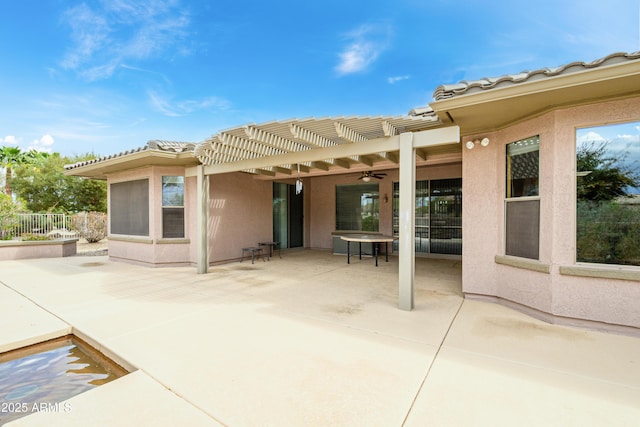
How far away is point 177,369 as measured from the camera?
2854 millimetres

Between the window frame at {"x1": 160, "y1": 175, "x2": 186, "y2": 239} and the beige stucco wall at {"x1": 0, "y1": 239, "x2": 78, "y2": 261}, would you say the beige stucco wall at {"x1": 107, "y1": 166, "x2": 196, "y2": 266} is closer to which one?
the window frame at {"x1": 160, "y1": 175, "x2": 186, "y2": 239}

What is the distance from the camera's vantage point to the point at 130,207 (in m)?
9.40

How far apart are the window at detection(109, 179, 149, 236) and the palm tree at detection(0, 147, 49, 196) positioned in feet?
62.7

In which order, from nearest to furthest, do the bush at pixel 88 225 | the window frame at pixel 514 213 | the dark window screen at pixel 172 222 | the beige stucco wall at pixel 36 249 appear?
the window frame at pixel 514 213
the dark window screen at pixel 172 222
the beige stucco wall at pixel 36 249
the bush at pixel 88 225

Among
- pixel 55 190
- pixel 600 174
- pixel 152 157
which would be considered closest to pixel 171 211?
pixel 152 157

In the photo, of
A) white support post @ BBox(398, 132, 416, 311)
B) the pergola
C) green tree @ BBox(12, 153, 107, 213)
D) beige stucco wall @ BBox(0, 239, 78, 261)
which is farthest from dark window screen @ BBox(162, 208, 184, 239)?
green tree @ BBox(12, 153, 107, 213)

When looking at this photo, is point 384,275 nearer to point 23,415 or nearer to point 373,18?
point 23,415

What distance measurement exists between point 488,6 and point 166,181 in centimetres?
1080

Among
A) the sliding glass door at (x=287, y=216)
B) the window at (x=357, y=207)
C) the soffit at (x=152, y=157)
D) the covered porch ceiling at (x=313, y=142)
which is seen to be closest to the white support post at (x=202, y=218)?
the covered porch ceiling at (x=313, y=142)

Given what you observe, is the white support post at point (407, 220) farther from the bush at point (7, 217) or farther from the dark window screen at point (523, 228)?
the bush at point (7, 217)

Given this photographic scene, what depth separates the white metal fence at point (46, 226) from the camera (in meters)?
13.4

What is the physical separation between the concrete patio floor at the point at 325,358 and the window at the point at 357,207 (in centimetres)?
543

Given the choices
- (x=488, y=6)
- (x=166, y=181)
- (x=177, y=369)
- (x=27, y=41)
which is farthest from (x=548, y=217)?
(x=27, y=41)

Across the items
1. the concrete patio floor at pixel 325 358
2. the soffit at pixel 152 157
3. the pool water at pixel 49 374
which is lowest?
the pool water at pixel 49 374
